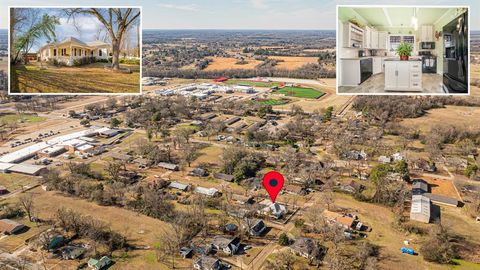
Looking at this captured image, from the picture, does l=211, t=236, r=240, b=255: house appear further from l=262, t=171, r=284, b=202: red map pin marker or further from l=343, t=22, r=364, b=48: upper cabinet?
l=343, t=22, r=364, b=48: upper cabinet

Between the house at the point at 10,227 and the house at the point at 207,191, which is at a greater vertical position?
the house at the point at 207,191

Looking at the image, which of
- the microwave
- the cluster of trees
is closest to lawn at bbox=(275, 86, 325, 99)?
the cluster of trees

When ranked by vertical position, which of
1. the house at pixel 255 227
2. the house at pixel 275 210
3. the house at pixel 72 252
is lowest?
the house at pixel 72 252

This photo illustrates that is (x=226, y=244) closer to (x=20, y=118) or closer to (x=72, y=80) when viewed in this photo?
(x=72, y=80)

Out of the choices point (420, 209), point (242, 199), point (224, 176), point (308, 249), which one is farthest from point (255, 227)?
point (420, 209)

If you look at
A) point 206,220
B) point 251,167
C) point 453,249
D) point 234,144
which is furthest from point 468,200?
point 234,144

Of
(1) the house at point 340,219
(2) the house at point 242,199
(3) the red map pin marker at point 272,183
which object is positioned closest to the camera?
(1) the house at point 340,219

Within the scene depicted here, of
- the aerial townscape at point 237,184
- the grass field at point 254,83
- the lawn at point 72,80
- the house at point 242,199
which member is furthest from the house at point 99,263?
the grass field at point 254,83

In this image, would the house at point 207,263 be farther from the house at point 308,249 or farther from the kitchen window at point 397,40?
the kitchen window at point 397,40
